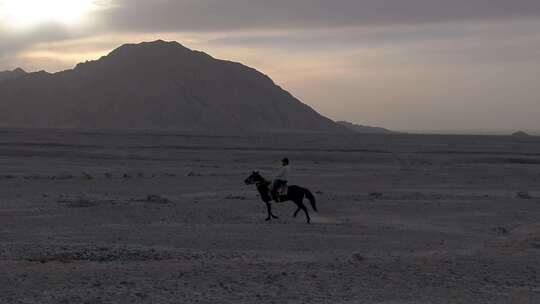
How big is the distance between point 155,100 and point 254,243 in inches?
6356

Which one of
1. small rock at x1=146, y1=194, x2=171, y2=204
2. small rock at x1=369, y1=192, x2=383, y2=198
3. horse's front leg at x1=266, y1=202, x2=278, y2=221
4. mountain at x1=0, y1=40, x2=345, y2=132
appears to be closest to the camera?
horse's front leg at x1=266, y1=202, x2=278, y2=221

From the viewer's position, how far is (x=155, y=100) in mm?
Result: 175875

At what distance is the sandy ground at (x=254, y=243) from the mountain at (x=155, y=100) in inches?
5054

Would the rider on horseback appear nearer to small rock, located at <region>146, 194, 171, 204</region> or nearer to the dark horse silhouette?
the dark horse silhouette

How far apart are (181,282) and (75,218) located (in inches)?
362

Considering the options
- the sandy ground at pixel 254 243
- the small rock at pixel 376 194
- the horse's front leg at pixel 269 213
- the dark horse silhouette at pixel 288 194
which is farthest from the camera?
the small rock at pixel 376 194

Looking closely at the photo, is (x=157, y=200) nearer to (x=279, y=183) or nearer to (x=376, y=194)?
(x=279, y=183)

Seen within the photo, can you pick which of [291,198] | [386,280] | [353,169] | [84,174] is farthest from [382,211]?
[353,169]

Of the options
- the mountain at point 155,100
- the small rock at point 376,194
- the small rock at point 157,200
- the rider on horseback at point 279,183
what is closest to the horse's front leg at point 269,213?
the rider on horseback at point 279,183

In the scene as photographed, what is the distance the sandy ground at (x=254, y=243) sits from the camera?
39.2ft

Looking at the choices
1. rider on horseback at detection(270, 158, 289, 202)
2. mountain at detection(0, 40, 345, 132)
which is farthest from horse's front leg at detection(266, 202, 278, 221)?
mountain at detection(0, 40, 345, 132)

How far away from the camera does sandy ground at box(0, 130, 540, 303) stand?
39.2 ft

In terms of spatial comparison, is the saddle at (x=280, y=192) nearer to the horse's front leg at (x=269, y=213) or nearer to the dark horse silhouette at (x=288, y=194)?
the dark horse silhouette at (x=288, y=194)

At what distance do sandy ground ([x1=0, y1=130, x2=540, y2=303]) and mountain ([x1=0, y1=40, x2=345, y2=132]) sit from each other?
12837cm
